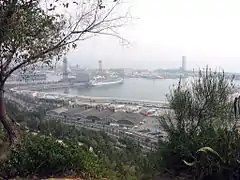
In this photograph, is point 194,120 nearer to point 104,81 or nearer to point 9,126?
point 9,126

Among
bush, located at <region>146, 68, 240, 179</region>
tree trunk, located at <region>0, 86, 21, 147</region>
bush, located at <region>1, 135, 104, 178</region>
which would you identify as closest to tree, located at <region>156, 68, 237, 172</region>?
bush, located at <region>146, 68, 240, 179</region>

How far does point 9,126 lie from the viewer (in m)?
3.00

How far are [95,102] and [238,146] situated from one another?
3017 cm

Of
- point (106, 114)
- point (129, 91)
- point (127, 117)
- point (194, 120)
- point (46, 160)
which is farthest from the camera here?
point (129, 91)

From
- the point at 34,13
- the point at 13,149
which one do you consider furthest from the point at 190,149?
the point at 34,13

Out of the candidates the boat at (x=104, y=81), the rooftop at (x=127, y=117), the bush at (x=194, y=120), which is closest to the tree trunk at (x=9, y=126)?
the bush at (x=194, y=120)

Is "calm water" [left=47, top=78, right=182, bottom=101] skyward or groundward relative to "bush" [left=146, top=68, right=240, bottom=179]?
groundward

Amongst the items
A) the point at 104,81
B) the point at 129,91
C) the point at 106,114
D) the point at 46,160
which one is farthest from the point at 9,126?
the point at 104,81

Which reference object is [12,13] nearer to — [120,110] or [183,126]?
[183,126]

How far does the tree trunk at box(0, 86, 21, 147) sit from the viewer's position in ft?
9.64

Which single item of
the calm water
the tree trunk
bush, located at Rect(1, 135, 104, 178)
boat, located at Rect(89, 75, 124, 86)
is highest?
the tree trunk

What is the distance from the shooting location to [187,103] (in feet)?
14.2

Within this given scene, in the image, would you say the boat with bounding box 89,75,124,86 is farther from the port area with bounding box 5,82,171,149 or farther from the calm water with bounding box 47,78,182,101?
the port area with bounding box 5,82,171,149

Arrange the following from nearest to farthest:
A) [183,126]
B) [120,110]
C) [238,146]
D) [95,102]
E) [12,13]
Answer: [12,13] → [238,146] → [183,126] → [120,110] → [95,102]
